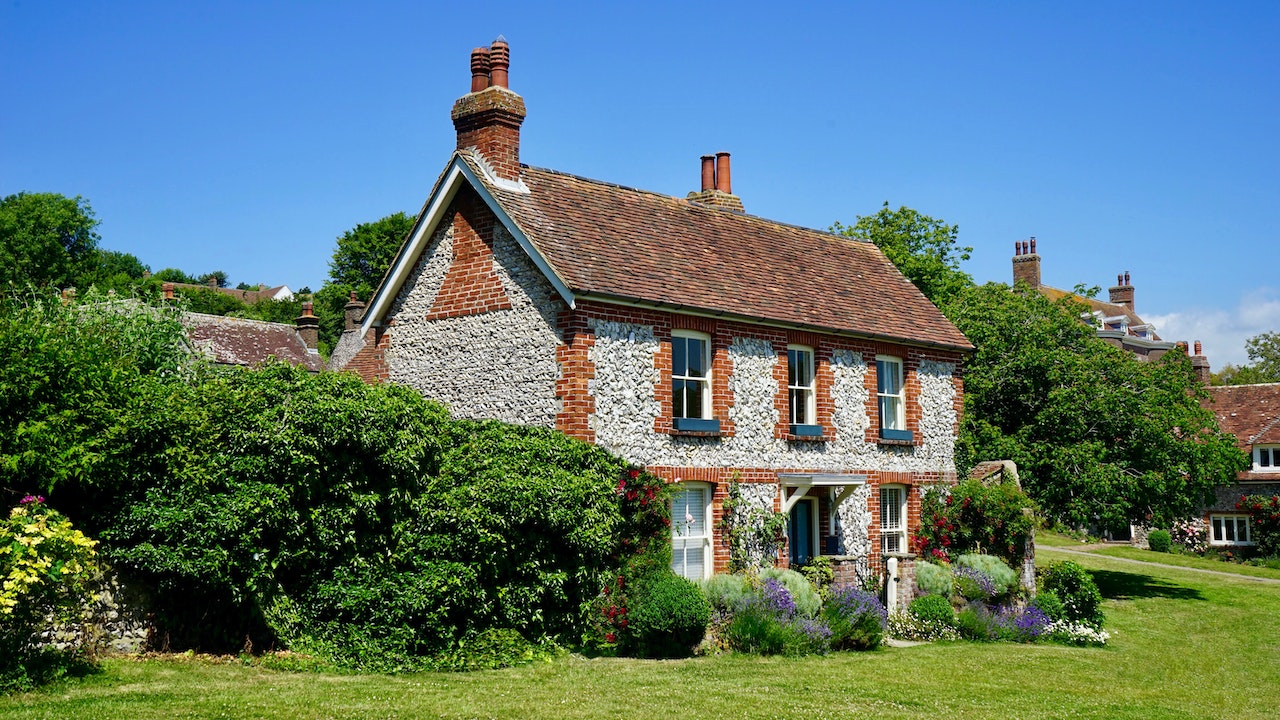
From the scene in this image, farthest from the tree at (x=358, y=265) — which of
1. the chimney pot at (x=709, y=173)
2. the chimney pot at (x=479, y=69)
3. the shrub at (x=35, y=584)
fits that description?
the shrub at (x=35, y=584)

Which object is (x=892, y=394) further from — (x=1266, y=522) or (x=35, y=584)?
(x=1266, y=522)

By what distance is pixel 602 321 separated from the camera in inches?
809

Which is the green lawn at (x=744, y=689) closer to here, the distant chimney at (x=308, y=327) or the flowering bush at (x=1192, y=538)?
the flowering bush at (x=1192, y=538)

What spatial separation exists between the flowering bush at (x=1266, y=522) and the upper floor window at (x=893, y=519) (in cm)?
2658

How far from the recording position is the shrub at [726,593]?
1983 centimetres

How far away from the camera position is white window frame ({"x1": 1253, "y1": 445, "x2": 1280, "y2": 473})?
156 ft

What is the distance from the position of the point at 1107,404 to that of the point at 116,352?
25.2 meters

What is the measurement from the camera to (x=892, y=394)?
1048 inches

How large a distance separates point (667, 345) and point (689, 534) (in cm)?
353

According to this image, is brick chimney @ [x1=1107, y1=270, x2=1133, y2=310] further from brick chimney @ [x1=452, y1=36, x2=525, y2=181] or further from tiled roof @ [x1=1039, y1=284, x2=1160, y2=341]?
brick chimney @ [x1=452, y1=36, x2=525, y2=181]

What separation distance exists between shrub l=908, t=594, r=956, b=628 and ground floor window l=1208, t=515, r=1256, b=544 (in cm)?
3042

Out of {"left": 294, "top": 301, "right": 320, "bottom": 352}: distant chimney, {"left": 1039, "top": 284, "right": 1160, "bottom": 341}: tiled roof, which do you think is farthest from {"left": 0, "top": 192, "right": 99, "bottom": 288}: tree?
{"left": 1039, "top": 284, "right": 1160, "bottom": 341}: tiled roof

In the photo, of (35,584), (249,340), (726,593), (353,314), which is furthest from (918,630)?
(249,340)

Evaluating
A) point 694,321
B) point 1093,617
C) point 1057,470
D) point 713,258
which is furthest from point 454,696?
point 1057,470
